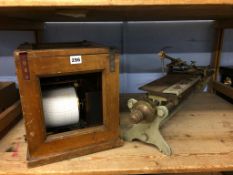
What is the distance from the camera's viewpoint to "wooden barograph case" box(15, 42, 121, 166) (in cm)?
55

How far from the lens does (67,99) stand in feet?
2.09

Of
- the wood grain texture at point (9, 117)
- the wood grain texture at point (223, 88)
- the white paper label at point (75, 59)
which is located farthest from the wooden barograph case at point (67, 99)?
the wood grain texture at point (223, 88)

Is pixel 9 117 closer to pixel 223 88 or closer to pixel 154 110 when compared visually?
pixel 154 110

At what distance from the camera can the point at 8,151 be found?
0.69 meters

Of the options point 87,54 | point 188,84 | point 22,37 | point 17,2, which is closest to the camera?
point 17,2

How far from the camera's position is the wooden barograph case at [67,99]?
55cm

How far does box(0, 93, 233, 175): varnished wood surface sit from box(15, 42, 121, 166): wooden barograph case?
36mm

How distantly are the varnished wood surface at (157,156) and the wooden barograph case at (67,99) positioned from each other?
36 mm

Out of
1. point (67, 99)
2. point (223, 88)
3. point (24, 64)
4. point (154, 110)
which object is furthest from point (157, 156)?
point (223, 88)

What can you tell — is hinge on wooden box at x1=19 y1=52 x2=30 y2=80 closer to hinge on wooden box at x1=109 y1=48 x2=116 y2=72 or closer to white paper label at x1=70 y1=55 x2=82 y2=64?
white paper label at x1=70 y1=55 x2=82 y2=64

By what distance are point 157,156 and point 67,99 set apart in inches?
12.7

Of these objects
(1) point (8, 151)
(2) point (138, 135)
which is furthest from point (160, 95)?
(1) point (8, 151)

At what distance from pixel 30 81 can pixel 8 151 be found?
292 mm

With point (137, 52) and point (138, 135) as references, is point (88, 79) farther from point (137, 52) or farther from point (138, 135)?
point (137, 52)
